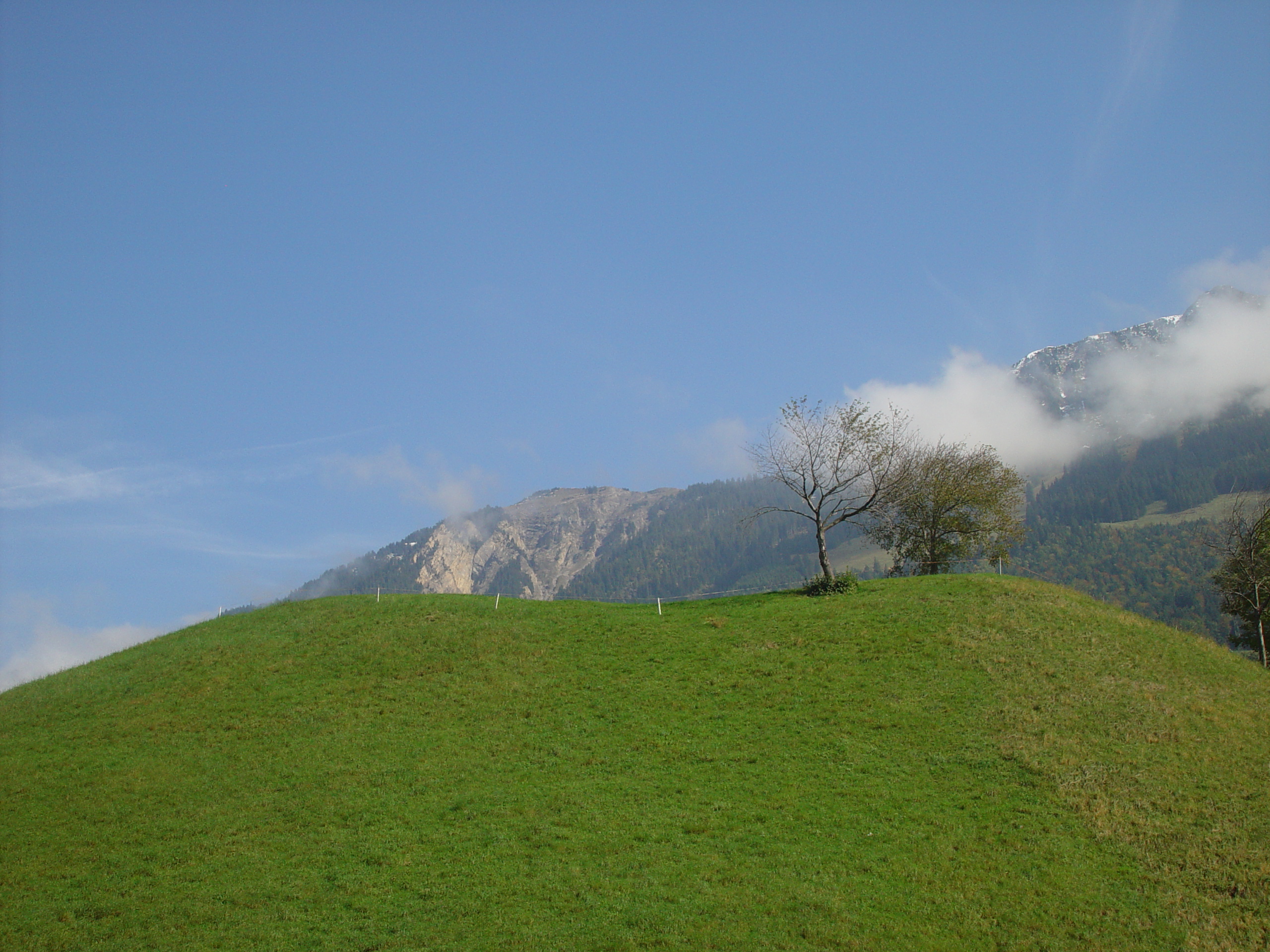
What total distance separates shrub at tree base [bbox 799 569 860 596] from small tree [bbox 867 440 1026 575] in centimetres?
1278

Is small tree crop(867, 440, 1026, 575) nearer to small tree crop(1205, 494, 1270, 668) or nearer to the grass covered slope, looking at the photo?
small tree crop(1205, 494, 1270, 668)

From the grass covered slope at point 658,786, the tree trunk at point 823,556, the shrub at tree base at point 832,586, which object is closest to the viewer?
the grass covered slope at point 658,786

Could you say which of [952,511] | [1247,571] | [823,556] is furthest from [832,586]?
[1247,571]

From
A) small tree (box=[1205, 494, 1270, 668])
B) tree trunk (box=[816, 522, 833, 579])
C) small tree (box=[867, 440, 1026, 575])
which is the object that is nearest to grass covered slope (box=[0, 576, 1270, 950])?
tree trunk (box=[816, 522, 833, 579])

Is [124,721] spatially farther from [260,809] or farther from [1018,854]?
[1018,854]

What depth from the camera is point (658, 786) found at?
28.7 metres

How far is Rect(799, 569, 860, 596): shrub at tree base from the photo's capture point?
52750 mm

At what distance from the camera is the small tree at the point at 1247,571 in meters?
59.1

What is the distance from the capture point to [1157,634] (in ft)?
142

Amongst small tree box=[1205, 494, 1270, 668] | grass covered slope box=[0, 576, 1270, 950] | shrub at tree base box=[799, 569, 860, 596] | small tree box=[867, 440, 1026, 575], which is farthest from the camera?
small tree box=[867, 440, 1026, 575]

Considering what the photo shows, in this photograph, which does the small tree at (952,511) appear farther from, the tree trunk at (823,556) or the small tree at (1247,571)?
the small tree at (1247,571)

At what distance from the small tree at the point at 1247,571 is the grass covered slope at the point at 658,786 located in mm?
21676

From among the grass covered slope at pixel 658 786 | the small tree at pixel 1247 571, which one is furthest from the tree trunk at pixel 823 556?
the small tree at pixel 1247 571

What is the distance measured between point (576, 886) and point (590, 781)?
6974mm
